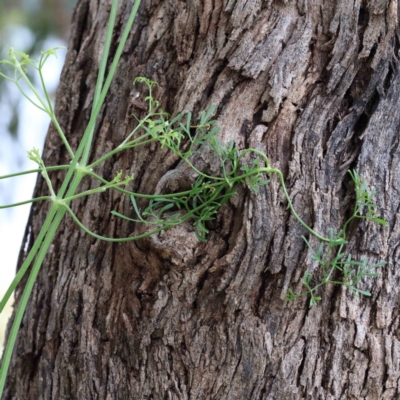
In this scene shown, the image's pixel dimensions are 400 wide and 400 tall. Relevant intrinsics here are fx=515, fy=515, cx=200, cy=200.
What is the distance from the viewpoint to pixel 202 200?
76 centimetres

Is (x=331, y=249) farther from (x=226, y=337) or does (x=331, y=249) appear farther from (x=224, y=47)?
(x=224, y=47)

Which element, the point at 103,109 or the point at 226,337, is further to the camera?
the point at 103,109

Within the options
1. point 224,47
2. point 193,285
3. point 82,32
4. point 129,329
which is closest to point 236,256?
point 193,285

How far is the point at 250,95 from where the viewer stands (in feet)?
2.67

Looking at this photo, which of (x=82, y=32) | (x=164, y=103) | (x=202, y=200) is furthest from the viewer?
(x=82, y=32)

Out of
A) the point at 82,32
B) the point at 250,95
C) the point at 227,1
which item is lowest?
the point at 250,95

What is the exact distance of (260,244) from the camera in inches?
30.4

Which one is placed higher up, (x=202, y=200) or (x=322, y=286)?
(x=202, y=200)

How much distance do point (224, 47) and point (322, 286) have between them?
1.34ft

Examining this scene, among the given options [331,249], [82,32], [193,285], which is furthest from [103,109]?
[331,249]

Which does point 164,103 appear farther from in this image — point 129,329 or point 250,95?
point 129,329

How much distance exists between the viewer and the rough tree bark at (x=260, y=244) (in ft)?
2.54

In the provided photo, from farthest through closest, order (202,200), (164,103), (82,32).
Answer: (82,32)
(164,103)
(202,200)

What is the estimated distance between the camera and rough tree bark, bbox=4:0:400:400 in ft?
2.54
